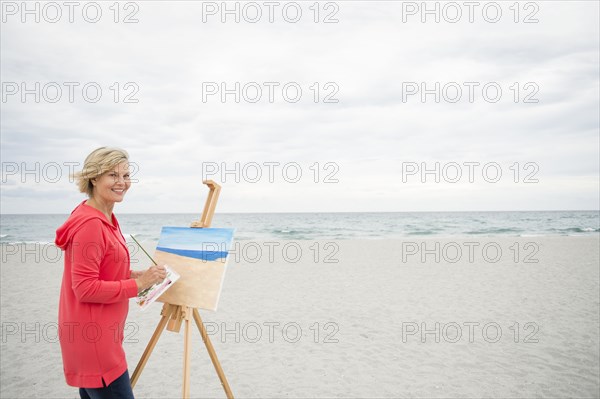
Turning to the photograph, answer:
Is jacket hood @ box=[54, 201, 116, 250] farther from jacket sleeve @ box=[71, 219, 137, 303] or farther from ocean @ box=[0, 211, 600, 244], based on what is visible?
ocean @ box=[0, 211, 600, 244]

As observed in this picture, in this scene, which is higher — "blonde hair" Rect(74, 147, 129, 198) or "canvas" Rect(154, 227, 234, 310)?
"blonde hair" Rect(74, 147, 129, 198)

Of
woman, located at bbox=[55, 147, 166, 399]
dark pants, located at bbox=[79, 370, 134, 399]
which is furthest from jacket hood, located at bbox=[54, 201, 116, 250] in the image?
dark pants, located at bbox=[79, 370, 134, 399]

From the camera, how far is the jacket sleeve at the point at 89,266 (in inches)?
67.9

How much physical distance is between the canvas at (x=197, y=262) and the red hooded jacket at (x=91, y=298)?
0.75 metres

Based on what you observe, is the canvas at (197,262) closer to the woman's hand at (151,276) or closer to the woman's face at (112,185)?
the woman's hand at (151,276)

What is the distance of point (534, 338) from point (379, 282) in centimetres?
422

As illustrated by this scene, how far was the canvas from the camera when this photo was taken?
104 inches

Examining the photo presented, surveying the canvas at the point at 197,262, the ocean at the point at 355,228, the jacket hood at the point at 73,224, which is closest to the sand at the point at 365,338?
the canvas at the point at 197,262

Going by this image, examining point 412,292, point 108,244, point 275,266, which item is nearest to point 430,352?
point 412,292

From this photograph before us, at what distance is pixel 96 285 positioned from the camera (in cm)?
175

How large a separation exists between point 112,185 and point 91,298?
556 millimetres

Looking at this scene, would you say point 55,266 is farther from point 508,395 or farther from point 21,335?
point 508,395

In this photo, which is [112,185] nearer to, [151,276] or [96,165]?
[96,165]

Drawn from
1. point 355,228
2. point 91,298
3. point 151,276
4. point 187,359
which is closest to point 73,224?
point 91,298
